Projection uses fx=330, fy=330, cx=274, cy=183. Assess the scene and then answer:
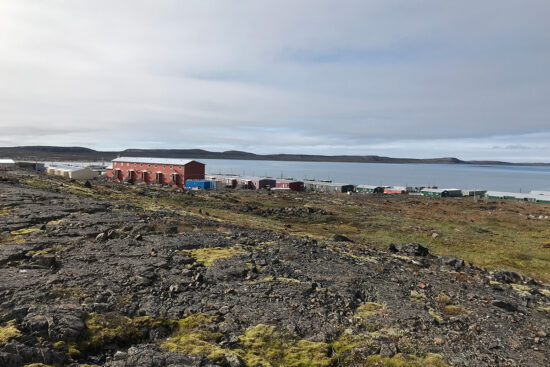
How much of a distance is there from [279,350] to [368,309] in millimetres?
4005

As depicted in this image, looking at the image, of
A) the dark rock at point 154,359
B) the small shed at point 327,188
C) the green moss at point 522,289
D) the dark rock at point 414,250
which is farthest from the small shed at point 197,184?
the dark rock at point 154,359

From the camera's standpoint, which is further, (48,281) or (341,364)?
(48,281)

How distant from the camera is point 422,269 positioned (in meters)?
17.5

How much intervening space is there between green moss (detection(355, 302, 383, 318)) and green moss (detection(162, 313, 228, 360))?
15.2 ft

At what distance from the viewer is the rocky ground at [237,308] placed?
26.1 feet

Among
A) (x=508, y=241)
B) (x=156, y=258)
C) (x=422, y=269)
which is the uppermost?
(x=156, y=258)

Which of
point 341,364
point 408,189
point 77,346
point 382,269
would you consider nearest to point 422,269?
point 382,269

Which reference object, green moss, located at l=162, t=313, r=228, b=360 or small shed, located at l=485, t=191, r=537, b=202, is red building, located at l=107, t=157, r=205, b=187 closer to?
green moss, located at l=162, t=313, r=228, b=360

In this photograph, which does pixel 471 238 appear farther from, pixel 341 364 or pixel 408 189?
pixel 408 189

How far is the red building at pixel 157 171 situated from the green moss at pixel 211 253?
73.2 m

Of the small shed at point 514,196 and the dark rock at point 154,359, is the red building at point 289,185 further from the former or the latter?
the dark rock at point 154,359

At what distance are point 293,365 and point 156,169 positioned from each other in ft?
291

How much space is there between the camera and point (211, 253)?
15188 millimetres

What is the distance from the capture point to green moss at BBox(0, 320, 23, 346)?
285 inches
